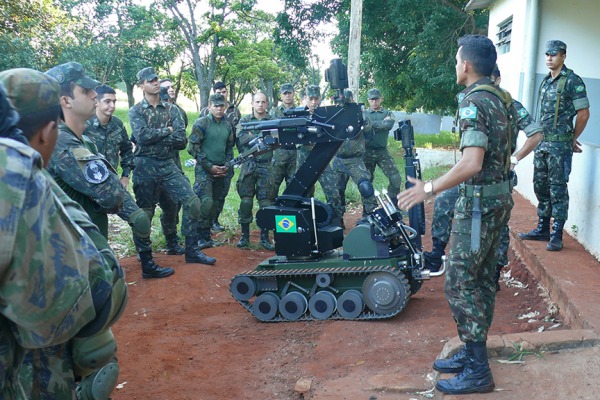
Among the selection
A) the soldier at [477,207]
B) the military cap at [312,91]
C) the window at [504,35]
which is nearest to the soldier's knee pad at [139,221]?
the soldier at [477,207]

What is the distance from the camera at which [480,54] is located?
3.73 metres

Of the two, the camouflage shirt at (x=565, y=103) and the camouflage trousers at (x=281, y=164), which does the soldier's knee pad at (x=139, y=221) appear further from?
the camouflage shirt at (x=565, y=103)

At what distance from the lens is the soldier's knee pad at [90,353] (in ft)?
7.03

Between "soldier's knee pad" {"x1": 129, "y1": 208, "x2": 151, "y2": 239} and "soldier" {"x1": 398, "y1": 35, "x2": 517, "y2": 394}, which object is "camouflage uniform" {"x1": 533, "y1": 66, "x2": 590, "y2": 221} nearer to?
"soldier" {"x1": 398, "y1": 35, "x2": 517, "y2": 394}

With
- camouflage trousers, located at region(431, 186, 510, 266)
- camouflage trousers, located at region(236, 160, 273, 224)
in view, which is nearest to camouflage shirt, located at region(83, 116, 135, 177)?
camouflage trousers, located at region(236, 160, 273, 224)

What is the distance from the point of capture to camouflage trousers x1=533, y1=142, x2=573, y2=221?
6289 mm

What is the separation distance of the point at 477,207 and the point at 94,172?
2464 mm

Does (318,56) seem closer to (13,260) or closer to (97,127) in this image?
(97,127)

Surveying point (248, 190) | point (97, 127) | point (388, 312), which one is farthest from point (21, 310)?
point (248, 190)

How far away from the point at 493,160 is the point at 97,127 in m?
4.90

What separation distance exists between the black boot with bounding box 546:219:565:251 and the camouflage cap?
18.3 ft

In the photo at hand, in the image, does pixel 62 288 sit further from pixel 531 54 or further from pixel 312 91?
pixel 531 54

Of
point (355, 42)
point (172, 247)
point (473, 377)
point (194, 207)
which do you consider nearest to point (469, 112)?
point (473, 377)

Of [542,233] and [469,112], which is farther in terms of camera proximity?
[542,233]
